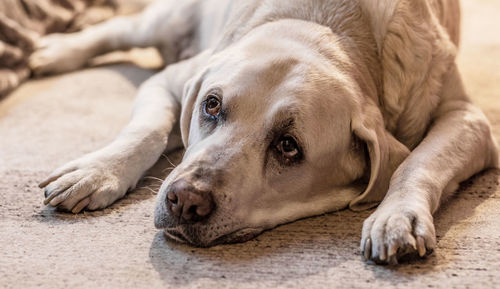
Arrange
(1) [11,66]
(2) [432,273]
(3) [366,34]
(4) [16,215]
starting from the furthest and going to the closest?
(1) [11,66] < (3) [366,34] < (4) [16,215] < (2) [432,273]

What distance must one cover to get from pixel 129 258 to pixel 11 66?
2272 millimetres

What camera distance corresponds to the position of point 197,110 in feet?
7.98

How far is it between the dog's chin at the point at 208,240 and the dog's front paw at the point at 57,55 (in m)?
2.26

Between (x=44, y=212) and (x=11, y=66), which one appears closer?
(x=44, y=212)

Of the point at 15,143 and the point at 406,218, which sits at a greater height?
the point at 406,218

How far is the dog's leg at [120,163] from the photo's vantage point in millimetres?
2396

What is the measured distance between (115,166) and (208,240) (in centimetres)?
62

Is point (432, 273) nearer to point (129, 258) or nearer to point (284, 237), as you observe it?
point (284, 237)

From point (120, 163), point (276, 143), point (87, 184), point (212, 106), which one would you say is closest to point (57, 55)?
point (120, 163)

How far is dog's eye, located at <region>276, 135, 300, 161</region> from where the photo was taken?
2225 mm

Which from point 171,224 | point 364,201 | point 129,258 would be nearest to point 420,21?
point 364,201

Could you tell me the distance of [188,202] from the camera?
2.04 meters

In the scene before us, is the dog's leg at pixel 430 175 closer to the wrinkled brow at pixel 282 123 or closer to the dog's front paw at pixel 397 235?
the dog's front paw at pixel 397 235

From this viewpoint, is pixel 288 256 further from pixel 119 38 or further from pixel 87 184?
pixel 119 38
